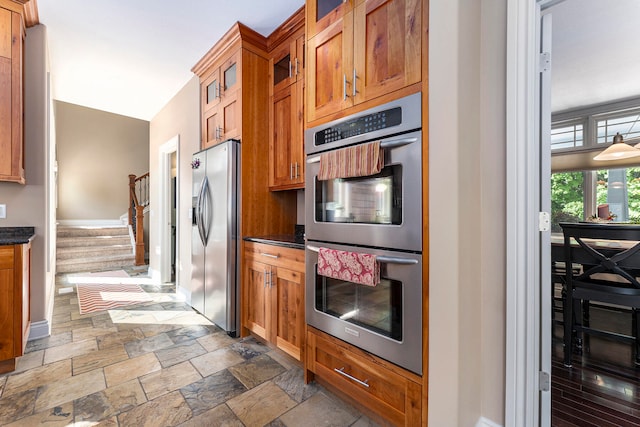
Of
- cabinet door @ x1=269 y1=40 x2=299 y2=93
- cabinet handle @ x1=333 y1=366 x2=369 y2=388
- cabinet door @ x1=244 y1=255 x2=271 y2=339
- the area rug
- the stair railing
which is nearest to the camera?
cabinet handle @ x1=333 y1=366 x2=369 y2=388

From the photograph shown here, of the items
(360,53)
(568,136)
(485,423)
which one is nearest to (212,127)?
(360,53)

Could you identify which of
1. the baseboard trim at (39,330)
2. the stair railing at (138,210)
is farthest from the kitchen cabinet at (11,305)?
the stair railing at (138,210)

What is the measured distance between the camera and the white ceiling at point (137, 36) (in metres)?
2.36

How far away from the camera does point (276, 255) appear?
226 centimetres

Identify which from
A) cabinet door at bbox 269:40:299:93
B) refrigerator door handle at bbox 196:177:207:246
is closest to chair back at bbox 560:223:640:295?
cabinet door at bbox 269:40:299:93

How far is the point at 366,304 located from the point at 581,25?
116 inches

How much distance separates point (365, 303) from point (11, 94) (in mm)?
3157

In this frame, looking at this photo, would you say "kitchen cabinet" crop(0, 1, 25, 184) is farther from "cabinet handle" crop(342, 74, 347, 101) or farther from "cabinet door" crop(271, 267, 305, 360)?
"cabinet handle" crop(342, 74, 347, 101)

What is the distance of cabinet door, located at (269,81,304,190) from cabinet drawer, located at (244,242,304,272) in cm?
59

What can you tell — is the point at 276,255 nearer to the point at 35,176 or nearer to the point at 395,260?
the point at 395,260

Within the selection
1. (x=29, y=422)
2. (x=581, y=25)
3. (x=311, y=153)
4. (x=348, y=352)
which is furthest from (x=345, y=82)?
(x=29, y=422)

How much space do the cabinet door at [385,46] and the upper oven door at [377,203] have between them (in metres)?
0.30

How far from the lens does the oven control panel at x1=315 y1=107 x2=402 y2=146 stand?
142 cm

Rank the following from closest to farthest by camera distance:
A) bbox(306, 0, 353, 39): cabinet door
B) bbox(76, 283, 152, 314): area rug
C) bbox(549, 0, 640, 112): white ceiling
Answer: bbox(306, 0, 353, 39): cabinet door
bbox(549, 0, 640, 112): white ceiling
bbox(76, 283, 152, 314): area rug
